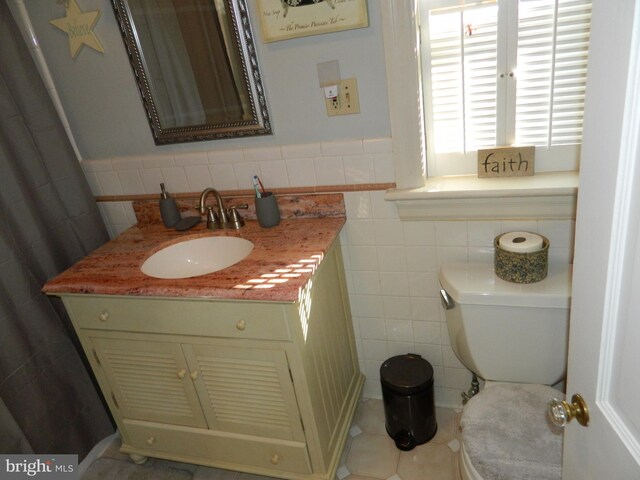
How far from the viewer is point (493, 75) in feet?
4.39

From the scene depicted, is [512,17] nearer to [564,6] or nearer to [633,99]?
[564,6]

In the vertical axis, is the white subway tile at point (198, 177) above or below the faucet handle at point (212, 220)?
above

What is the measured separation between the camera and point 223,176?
1677 mm

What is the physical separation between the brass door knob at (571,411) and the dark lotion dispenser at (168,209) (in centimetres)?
141

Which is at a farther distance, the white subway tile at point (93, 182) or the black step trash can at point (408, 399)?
the white subway tile at point (93, 182)

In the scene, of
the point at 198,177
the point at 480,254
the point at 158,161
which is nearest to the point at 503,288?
the point at 480,254

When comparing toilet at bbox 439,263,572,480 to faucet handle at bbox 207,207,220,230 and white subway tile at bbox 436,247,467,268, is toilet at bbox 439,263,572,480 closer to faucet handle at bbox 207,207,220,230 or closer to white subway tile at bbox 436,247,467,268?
white subway tile at bbox 436,247,467,268

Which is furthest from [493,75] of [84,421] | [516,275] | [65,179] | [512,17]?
[84,421]

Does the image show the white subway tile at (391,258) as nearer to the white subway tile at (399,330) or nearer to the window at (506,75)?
the white subway tile at (399,330)

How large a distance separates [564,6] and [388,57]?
49 cm

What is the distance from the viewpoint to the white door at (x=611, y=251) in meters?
0.55

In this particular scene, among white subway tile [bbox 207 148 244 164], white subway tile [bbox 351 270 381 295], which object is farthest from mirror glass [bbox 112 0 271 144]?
white subway tile [bbox 351 270 381 295]

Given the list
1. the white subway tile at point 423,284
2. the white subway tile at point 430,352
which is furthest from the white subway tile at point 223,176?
the white subway tile at point 430,352

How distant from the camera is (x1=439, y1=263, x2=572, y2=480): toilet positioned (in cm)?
111
